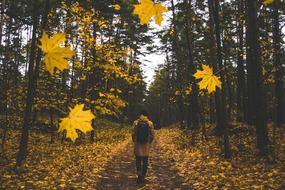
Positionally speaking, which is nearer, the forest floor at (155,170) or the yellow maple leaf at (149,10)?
the yellow maple leaf at (149,10)

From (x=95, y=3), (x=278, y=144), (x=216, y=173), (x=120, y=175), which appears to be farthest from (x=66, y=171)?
(x=278, y=144)

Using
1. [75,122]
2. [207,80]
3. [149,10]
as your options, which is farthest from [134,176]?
[149,10]

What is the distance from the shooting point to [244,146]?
12.0 metres

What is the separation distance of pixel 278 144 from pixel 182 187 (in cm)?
605

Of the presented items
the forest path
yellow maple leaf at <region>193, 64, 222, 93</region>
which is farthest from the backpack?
yellow maple leaf at <region>193, 64, 222, 93</region>

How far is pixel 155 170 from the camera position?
34.2 ft

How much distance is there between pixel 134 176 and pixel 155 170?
104 centimetres

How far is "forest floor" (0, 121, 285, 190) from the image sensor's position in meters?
7.74

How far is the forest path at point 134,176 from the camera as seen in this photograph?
822cm

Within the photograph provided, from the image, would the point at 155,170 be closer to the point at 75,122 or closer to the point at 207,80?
the point at 207,80

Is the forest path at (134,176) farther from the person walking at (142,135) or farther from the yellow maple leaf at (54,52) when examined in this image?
the yellow maple leaf at (54,52)

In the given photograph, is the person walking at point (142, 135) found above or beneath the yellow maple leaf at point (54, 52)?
beneath

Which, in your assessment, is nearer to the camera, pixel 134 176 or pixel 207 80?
pixel 207 80

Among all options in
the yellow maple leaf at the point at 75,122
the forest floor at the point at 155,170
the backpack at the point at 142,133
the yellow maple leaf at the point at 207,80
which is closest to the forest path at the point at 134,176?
the forest floor at the point at 155,170
